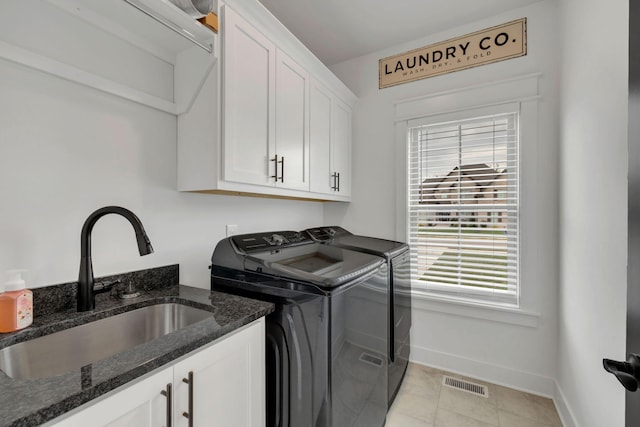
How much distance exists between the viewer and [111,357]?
764 mm

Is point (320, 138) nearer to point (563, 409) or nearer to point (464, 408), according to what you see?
point (464, 408)

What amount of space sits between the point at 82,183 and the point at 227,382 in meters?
1.02

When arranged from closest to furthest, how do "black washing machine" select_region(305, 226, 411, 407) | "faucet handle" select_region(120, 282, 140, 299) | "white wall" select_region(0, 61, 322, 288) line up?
"white wall" select_region(0, 61, 322, 288) < "faucet handle" select_region(120, 282, 140, 299) < "black washing machine" select_region(305, 226, 411, 407)

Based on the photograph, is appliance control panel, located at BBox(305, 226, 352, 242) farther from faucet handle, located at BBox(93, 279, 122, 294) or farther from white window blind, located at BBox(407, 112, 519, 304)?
faucet handle, located at BBox(93, 279, 122, 294)

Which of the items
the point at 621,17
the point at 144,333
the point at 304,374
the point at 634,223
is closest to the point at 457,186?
the point at 621,17

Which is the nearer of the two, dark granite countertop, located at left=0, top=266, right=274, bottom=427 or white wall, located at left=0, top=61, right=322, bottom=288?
dark granite countertop, located at left=0, top=266, right=274, bottom=427

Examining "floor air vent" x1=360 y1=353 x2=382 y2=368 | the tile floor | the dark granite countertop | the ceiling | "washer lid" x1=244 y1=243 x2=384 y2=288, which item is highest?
the ceiling

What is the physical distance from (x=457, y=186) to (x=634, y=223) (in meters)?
1.72

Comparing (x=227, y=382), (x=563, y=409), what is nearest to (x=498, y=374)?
(x=563, y=409)

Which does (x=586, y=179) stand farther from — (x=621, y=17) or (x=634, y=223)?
(x=634, y=223)

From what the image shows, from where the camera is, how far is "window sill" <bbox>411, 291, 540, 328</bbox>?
2105mm

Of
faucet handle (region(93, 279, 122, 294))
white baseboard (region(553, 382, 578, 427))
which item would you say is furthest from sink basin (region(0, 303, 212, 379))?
white baseboard (region(553, 382, 578, 427))

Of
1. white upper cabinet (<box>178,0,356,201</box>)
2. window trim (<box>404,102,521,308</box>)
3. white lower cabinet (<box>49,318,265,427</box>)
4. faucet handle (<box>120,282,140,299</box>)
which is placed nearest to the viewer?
white lower cabinet (<box>49,318,265,427</box>)

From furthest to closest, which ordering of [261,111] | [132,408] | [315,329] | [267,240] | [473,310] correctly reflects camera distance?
1. [473,310]
2. [267,240]
3. [261,111]
4. [315,329]
5. [132,408]
